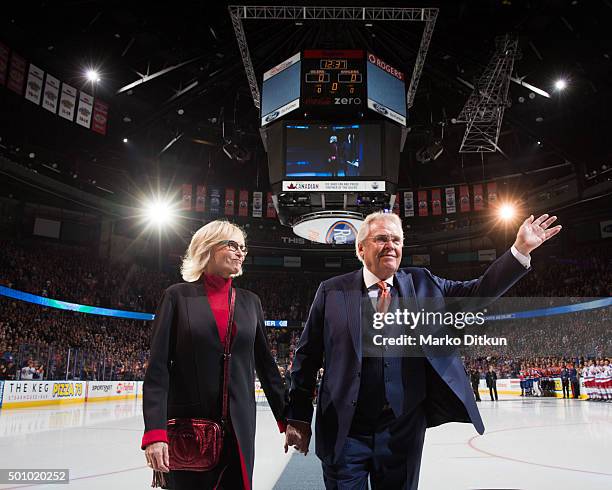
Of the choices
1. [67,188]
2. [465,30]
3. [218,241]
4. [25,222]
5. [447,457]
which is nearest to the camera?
[218,241]

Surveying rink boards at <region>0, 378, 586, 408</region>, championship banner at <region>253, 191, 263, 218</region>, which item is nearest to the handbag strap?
rink boards at <region>0, 378, 586, 408</region>

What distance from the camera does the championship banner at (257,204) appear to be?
90.0 ft

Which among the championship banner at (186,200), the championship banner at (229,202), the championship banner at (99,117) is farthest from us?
the championship banner at (229,202)

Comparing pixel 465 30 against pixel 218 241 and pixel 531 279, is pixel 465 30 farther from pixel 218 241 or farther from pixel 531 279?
pixel 531 279

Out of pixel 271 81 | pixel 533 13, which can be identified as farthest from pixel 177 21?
pixel 533 13

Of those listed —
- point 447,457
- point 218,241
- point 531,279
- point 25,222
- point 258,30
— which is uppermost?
point 258,30

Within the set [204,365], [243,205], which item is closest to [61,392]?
[243,205]

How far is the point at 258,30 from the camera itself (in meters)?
14.3

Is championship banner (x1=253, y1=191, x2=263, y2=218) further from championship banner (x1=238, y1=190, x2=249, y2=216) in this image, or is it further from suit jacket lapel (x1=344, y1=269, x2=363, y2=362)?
suit jacket lapel (x1=344, y1=269, x2=363, y2=362)

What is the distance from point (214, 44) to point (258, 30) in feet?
6.82

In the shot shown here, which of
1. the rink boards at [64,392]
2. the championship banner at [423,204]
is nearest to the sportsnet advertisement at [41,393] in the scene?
the rink boards at [64,392]

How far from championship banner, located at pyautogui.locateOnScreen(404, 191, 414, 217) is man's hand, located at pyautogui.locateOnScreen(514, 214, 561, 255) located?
25.5 metres

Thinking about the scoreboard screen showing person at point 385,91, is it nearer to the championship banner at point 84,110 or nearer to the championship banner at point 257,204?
the championship banner at point 84,110

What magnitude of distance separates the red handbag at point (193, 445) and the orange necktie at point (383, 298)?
0.89 m
